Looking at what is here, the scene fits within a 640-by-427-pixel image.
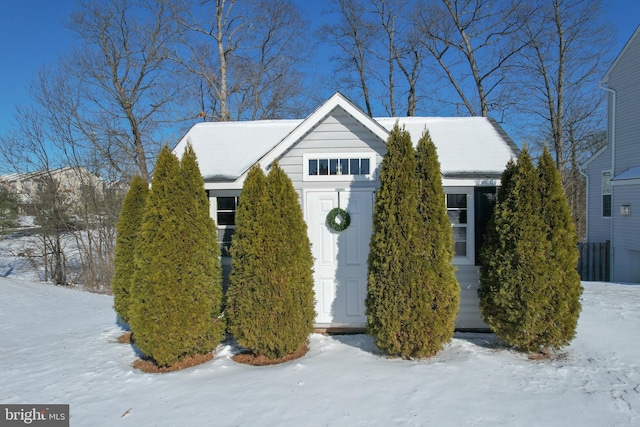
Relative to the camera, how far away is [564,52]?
17.5 meters

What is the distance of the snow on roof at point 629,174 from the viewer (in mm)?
11771

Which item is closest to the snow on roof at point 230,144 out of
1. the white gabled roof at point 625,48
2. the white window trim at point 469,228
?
the white window trim at point 469,228

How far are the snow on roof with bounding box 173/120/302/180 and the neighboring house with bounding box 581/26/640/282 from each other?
37.7ft

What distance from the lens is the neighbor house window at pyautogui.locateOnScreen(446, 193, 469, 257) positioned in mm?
5793

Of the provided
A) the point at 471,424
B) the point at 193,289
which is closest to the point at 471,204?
the point at 471,424

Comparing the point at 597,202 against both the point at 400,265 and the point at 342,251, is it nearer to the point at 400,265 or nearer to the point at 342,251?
the point at 342,251

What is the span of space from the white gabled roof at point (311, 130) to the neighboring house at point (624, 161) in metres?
8.49

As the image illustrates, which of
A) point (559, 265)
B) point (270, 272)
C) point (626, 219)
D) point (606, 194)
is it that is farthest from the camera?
point (606, 194)

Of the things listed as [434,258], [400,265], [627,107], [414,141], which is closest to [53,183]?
[414,141]

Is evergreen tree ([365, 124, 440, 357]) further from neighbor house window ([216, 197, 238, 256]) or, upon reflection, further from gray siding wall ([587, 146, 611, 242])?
gray siding wall ([587, 146, 611, 242])

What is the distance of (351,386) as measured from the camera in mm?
4160

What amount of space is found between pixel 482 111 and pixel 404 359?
15.8 meters

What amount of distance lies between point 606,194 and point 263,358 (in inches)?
584

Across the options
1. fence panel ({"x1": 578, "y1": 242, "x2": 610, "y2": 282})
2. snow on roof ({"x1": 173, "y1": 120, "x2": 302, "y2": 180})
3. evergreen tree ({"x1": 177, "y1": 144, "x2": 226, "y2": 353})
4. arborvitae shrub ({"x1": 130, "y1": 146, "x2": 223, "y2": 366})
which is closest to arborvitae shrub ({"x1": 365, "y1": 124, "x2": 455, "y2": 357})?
evergreen tree ({"x1": 177, "y1": 144, "x2": 226, "y2": 353})
